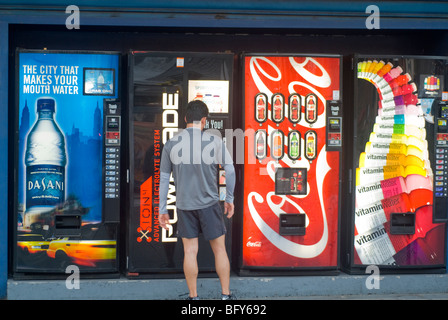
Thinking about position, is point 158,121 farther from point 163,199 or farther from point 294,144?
point 294,144

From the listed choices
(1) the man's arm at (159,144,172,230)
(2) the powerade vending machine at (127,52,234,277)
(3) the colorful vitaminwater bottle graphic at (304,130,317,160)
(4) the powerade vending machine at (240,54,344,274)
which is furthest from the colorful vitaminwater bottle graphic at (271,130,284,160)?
(1) the man's arm at (159,144,172,230)

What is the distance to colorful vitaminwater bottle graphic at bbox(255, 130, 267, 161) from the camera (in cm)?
547

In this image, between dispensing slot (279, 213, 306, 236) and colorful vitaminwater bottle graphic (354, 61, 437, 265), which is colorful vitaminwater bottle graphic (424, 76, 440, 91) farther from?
dispensing slot (279, 213, 306, 236)

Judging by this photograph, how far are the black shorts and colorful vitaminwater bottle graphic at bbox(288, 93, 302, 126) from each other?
134 centimetres

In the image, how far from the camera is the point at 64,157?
534cm

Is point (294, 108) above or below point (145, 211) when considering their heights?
above

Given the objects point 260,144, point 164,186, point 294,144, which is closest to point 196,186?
point 164,186

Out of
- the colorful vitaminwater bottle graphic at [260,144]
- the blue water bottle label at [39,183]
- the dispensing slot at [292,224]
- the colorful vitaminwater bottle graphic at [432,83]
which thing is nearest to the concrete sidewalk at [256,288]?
the dispensing slot at [292,224]

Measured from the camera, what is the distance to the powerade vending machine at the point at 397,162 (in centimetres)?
556

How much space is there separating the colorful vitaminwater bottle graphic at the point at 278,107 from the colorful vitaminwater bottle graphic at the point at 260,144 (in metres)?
0.18

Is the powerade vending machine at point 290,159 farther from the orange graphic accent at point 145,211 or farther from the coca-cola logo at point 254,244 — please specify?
the orange graphic accent at point 145,211

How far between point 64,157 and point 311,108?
242 cm

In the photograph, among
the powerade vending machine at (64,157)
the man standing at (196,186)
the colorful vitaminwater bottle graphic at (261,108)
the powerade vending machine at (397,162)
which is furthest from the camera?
the powerade vending machine at (397,162)
